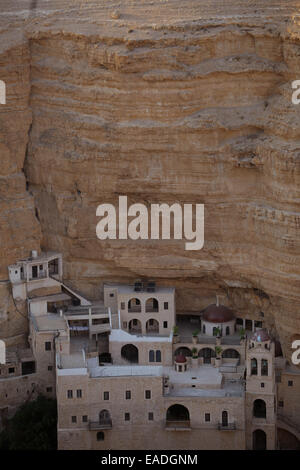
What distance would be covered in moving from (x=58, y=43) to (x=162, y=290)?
10788 millimetres

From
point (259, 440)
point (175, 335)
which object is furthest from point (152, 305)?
point (259, 440)

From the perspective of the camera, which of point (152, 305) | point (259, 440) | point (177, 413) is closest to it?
point (259, 440)

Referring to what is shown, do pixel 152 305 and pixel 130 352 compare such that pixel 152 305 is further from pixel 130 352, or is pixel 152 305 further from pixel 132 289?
pixel 130 352

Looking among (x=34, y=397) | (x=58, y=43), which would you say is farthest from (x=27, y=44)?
(x=34, y=397)

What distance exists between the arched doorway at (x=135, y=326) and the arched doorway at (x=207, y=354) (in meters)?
2.83

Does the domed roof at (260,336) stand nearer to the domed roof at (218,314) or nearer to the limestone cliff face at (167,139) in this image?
the limestone cliff face at (167,139)

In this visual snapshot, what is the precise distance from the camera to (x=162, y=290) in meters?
45.7

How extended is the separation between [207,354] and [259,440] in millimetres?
4344

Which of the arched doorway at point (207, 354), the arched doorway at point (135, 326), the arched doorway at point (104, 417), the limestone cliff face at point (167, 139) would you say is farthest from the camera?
the arched doorway at point (135, 326)

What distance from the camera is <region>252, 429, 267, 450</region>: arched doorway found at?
4162 cm

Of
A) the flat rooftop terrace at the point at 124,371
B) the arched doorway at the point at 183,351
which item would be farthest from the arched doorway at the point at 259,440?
the arched doorway at the point at 183,351

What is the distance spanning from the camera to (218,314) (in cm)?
4491

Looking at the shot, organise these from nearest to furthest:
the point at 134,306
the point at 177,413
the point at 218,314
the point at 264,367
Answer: the point at 264,367
the point at 177,413
the point at 218,314
the point at 134,306

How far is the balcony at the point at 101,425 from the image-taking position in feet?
133
